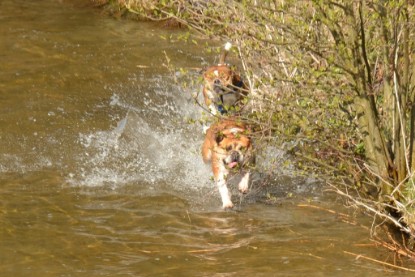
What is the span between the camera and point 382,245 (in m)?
6.53

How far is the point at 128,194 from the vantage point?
26.6 feet

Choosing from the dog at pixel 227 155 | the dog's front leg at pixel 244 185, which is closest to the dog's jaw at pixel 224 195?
the dog at pixel 227 155

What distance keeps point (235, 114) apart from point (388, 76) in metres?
1.27

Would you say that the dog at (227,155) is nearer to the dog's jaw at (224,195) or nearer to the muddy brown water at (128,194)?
the dog's jaw at (224,195)

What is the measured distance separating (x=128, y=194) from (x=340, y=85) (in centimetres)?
249

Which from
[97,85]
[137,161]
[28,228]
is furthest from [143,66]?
[28,228]

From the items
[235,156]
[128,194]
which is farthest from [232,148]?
[128,194]

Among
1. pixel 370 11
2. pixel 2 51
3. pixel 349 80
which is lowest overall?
pixel 2 51

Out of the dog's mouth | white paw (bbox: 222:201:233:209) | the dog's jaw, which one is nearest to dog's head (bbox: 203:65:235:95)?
the dog's mouth

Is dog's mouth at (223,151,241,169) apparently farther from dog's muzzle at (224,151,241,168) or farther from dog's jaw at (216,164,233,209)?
dog's jaw at (216,164,233,209)

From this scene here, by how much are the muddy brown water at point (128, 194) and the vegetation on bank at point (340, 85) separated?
464mm

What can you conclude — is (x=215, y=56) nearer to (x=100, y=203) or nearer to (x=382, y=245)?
(x=100, y=203)

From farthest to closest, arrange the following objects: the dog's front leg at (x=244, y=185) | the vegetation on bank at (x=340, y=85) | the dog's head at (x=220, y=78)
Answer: the dog's front leg at (x=244, y=185) → the dog's head at (x=220, y=78) → the vegetation on bank at (x=340, y=85)

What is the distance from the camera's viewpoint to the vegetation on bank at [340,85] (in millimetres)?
6164
